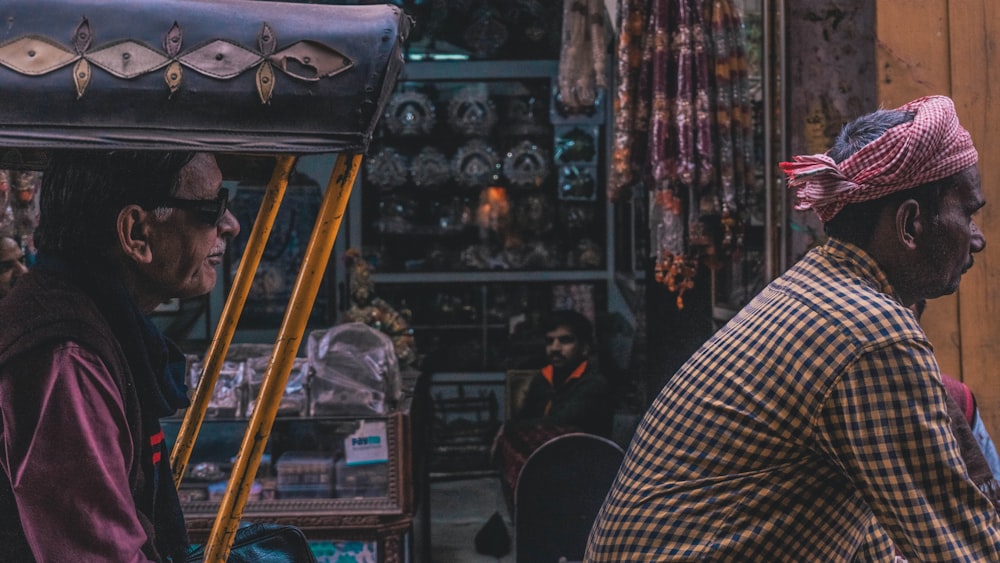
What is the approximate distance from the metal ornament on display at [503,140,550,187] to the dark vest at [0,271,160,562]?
7.22m

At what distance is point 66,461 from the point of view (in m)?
1.38

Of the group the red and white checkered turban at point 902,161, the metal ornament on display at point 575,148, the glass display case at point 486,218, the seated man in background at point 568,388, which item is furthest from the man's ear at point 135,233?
the metal ornament on display at point 575,148

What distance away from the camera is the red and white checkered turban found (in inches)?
65.6

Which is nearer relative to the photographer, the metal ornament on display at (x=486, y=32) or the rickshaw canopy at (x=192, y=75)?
the rickshaw canopy at (x=192, y=75)

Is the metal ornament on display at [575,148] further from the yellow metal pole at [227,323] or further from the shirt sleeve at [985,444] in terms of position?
the yellow metal pole at [227,323]

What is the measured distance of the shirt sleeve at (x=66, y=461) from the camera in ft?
4.49

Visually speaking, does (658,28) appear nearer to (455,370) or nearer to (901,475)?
(901,475)

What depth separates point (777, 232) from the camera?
3.55 m

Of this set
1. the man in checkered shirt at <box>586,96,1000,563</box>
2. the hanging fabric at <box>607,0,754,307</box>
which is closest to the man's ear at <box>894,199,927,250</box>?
the man in checkered shirt at <box>586,96,1000,563</box>

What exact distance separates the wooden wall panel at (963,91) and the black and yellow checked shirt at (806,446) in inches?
65.9

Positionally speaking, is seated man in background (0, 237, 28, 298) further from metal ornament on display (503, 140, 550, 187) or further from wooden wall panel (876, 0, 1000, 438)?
metal ornament on display (503, 140, 550, 187)

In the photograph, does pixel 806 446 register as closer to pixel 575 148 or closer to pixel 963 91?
pixel 963 91

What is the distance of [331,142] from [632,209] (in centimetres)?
656

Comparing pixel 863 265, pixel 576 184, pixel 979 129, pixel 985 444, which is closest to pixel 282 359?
pixel 863 265
